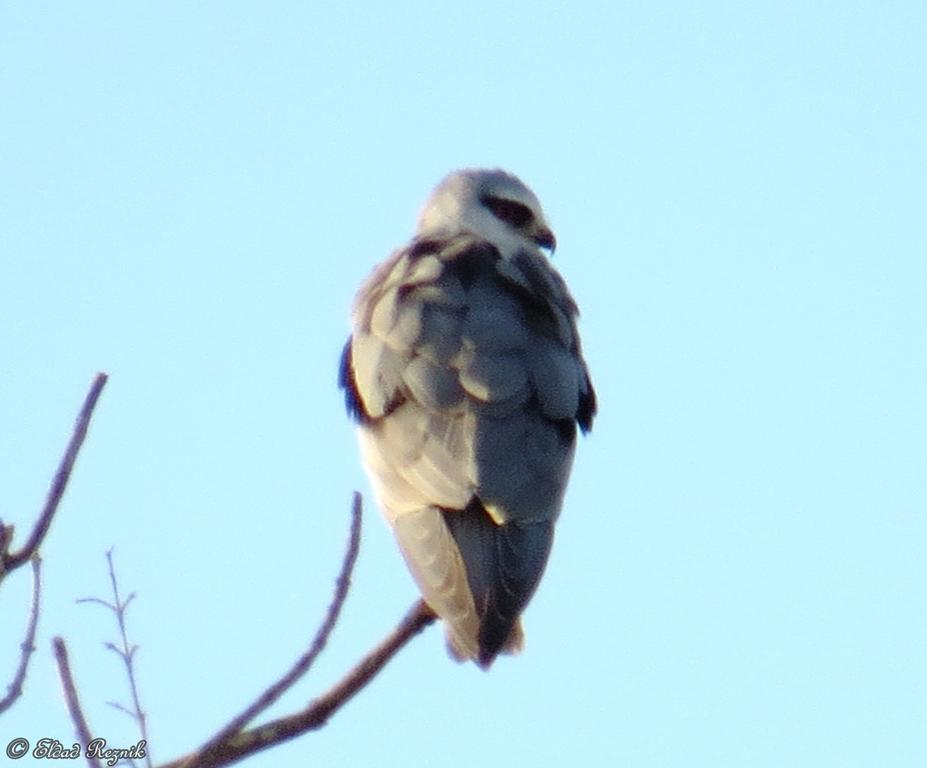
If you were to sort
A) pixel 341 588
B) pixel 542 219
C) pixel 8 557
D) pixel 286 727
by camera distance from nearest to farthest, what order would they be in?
pixel 8 557
pixel 286 727
pixel 341 588
pixel 542 219

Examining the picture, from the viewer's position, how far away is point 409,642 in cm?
440

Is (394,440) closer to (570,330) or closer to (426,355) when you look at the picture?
(426,355)

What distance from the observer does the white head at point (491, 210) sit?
25.4 feet

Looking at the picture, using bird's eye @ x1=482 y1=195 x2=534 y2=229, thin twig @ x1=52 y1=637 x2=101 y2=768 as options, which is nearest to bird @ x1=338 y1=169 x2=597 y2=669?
bird's eye @ x1=482 y1=195 x2=534 y2=229

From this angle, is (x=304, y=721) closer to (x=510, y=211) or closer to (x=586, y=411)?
(x=586, y=411)

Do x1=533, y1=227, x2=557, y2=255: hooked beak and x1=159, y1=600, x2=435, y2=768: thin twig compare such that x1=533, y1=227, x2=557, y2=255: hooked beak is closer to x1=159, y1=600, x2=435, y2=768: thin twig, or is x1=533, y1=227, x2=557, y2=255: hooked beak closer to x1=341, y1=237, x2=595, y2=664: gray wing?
x1=341, y1=237, x2=595, y2=664: gray wing

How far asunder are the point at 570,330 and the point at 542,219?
1755mm

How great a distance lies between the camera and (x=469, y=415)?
224 inches

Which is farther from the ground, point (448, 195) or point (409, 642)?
point (448, 195)

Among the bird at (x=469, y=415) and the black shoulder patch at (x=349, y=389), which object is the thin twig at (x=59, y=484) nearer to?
the bird at (x=469, y=415)

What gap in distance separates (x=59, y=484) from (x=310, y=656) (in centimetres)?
74

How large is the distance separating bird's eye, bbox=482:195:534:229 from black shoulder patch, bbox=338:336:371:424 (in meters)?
1.63

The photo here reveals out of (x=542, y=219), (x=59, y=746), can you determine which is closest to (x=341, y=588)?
(x=59, y=746)

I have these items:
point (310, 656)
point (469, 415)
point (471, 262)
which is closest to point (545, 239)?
point (471, 262)
